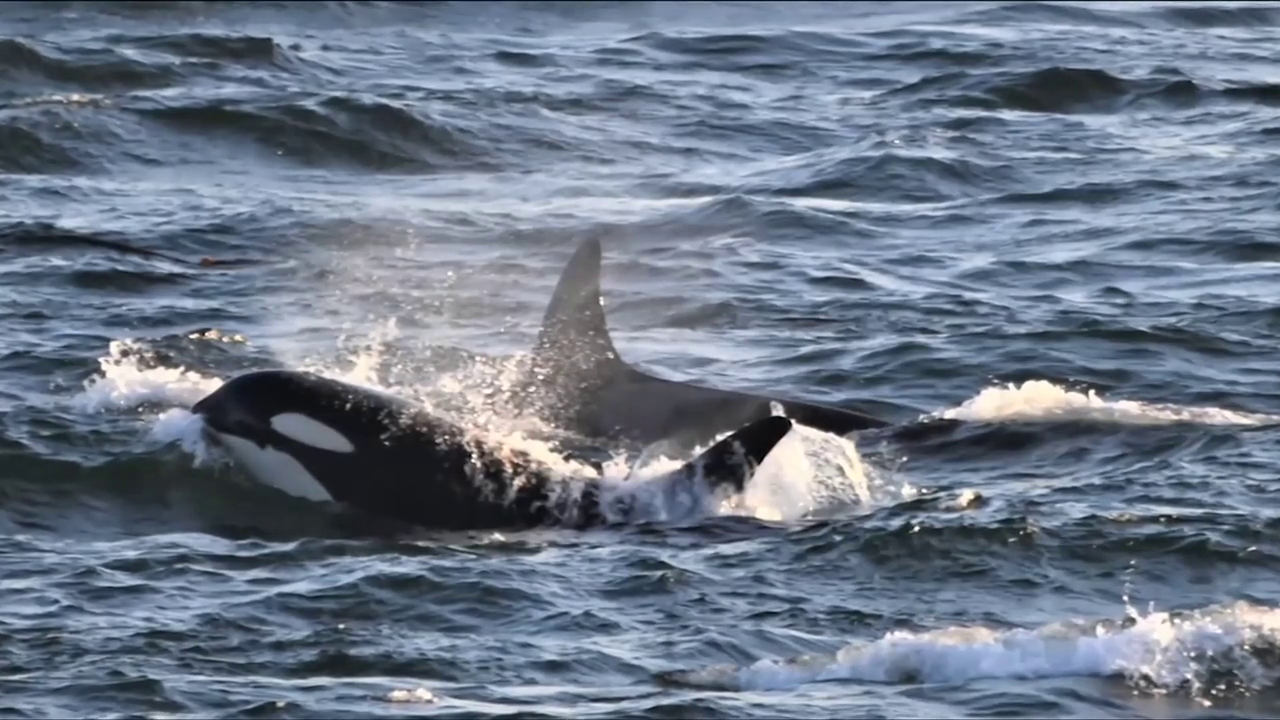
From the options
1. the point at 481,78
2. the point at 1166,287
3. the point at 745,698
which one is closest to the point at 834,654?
the point at 745,698

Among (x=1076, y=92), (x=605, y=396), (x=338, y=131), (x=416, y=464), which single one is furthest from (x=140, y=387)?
(x=1076, y=92)

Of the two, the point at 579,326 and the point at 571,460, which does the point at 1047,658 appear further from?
the point at 579,326

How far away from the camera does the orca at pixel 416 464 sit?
1255cm

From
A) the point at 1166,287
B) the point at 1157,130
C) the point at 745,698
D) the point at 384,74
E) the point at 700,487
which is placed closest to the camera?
the point at 745,698

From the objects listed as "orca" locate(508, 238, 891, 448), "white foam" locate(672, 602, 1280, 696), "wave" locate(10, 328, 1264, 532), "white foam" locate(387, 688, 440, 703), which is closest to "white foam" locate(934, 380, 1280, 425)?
"wave" locate(10, 328, 1264, 532)

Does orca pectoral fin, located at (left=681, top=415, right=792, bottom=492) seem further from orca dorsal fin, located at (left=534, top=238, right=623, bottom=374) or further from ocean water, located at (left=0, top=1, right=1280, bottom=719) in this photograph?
orca dorsal fin, located at (left=534, top=238, right=623, bottom=374)

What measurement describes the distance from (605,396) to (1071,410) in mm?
2819

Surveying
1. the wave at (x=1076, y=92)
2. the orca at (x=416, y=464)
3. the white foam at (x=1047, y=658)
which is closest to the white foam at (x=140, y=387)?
the orca at (x=416, y=464)

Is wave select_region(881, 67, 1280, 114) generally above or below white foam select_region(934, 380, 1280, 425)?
above

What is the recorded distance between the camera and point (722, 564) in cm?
1166

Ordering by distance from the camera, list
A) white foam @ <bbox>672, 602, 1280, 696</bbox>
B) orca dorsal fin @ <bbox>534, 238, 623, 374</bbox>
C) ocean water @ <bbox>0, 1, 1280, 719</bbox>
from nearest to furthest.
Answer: white foam @ <bbox>672, 602, 1280, 696</bbox>, ocean water @ <bbox>0, 1, 1280, 719</bbox>, orca dorsal fin @ <bbox>534, 238, 623, 374</bbox>

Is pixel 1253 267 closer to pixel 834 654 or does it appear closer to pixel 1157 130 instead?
pixel 1157 130

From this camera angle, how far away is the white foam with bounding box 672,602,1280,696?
32.9 ft

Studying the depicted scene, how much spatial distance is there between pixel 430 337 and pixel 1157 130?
10879 mm
